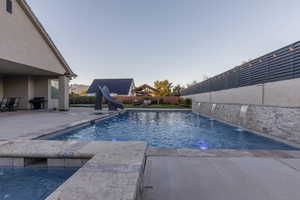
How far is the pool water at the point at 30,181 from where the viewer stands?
231cm

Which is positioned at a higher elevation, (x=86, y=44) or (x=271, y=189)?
(x=86, y=44)

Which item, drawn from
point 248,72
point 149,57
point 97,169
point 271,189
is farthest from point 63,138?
point 149,57

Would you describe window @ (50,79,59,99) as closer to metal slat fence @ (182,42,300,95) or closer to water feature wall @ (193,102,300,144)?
water feature wall @ (193,102,300,144)

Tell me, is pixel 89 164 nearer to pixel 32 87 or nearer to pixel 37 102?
pixel 37 102

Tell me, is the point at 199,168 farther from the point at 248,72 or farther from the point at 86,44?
the point at 86,44

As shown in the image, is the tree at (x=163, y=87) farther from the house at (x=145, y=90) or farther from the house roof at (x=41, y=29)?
the house roof at (x=41, y=29)

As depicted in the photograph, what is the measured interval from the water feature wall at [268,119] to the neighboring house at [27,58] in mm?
11224

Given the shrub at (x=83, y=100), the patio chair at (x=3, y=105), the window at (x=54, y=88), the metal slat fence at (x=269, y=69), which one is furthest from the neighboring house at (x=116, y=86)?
the metal slat fence at (x=269, y=69)

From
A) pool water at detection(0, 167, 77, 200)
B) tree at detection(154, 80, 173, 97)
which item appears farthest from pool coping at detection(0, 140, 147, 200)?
tree at detection(154, 80, 173, 97)

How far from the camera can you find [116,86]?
107 feet

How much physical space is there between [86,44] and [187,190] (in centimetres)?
1751

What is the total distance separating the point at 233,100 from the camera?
30.6ft

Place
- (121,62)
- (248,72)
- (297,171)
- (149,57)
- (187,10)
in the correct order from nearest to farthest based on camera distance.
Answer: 1. (297,171)
2. (248,72)
3. (187,10)
4. (149,57)
5. (121,62)

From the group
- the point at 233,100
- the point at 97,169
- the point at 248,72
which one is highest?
the point at 248,72
